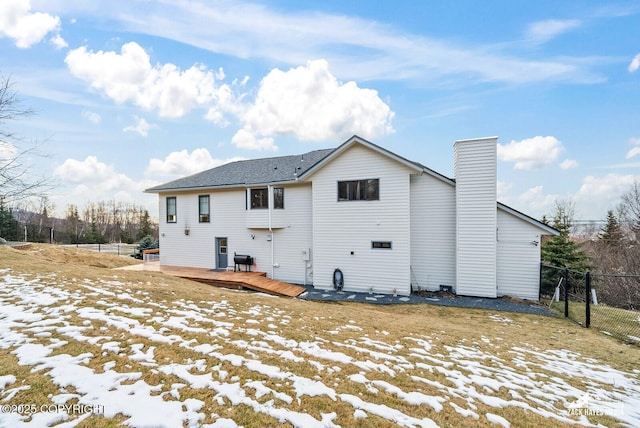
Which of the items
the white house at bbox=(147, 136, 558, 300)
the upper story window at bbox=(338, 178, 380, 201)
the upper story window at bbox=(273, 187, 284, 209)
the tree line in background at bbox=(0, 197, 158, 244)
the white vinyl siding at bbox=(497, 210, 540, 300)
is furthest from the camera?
the tree line in background at bbox=(0, 197, 158, 244)

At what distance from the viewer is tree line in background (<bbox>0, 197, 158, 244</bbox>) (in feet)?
109

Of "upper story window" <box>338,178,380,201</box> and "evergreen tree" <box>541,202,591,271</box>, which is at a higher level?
"upper story window" <box>338,178,380,201</box>

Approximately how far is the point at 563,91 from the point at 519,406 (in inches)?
612

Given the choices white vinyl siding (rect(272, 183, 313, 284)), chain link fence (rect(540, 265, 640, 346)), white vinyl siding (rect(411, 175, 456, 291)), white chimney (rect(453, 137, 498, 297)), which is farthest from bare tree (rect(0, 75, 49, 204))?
chain link fence (rect(540, 265, 640, 346))

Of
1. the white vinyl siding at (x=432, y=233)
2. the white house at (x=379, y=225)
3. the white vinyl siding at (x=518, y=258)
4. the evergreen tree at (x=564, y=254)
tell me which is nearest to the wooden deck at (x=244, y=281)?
the white house at (x=379, y=225)

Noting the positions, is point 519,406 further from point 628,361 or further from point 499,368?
point 628,361

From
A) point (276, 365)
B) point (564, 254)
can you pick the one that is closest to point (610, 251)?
point (564, 254)

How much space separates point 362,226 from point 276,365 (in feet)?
27.1

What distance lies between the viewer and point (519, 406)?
329cm

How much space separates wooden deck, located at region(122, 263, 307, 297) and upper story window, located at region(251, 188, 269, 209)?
10.9ft

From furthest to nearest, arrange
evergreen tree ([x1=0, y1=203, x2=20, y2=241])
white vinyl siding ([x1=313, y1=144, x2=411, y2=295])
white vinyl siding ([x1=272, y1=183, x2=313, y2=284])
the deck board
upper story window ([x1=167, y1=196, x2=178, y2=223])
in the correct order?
evergreen tree ([x1=0, y1=203, x2=20, y2=241]), upper story window ([x1=167, y1=196, x2=178, y2=223]), white vinyl siding ([x1=272, y1=183, x2=313, y2=284]), the deck board, white vinyl siding ([x1=313, y1=144, x2=411, y2=295])

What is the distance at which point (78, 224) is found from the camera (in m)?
43.2

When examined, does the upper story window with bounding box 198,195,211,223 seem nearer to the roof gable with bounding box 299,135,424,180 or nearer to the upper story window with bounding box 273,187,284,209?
the upper story window with bounding box 273,187,284,209

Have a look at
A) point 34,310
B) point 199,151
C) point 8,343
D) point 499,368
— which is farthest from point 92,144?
point 499,368
